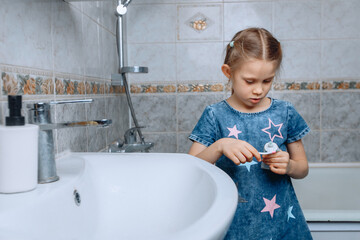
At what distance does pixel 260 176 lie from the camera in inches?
36.9

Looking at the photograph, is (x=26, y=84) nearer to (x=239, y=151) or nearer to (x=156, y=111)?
(x=239, y=151)

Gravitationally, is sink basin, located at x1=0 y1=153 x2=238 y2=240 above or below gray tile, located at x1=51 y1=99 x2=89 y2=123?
below

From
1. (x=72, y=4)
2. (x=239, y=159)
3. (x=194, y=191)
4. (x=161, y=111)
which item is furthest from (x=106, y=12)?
(x=194, y=191)

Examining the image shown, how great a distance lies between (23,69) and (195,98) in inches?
49.6

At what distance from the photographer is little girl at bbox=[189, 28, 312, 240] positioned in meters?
0.90

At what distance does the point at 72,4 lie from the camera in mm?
973

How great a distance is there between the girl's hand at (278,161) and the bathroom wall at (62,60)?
525mm

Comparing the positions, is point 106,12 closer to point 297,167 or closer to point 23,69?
point 23,69

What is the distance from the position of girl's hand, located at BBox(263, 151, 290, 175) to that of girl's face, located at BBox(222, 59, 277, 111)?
0.17 meters

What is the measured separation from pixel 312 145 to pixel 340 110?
246 mm

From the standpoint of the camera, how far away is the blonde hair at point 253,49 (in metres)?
0.92

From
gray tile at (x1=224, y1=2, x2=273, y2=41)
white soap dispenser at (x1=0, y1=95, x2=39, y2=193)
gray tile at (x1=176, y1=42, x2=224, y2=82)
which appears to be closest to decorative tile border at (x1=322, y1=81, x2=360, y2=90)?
gray tile at (x1=224, y1=2, x2=273, y2=41)

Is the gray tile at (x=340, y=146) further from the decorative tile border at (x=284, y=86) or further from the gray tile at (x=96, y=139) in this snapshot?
the gray tile at (x=96, y=139)

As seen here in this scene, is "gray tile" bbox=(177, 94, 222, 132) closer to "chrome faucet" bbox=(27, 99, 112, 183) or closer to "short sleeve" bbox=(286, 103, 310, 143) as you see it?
"short sleeve" bbox=(286, 103, 310, 143)
